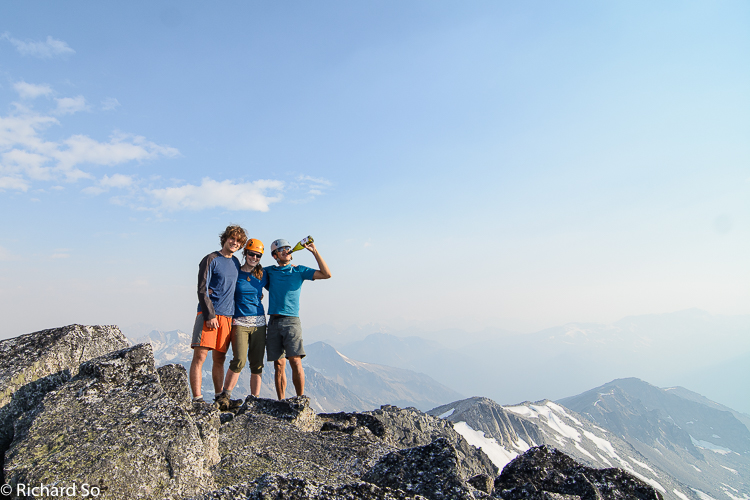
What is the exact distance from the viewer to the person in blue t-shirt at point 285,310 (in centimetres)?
1155

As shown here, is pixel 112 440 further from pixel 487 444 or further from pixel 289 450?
pixel 487 444

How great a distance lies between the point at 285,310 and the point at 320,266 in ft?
5.74

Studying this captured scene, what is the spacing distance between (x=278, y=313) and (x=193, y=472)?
6496mm

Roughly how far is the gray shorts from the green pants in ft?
0.77

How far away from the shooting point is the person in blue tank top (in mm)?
10992

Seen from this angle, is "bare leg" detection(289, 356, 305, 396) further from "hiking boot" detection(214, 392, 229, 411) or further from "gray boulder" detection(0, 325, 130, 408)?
"gray boulder" detection(0, 325, 130, 408)

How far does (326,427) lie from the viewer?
9320 mm

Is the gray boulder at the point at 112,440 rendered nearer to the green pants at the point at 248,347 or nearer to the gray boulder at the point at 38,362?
the gray boulder at the point at 38,362

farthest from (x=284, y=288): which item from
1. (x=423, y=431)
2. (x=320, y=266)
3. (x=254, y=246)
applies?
(x=423, y=431)

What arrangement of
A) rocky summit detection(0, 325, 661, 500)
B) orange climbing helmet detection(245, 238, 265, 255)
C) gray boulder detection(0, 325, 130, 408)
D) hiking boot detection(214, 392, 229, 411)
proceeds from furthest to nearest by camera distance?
orange climbing helmet detection(245, 238, 265, 255), hiking boot detection(214, 392, 229, 411), gray boulder detection(0, 325, 130, 408), rocky summit detection(0, 325, 661, 500)

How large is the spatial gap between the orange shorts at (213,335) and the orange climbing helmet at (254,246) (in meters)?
2.07

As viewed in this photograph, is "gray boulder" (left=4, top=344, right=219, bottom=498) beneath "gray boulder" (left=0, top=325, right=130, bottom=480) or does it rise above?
beneath

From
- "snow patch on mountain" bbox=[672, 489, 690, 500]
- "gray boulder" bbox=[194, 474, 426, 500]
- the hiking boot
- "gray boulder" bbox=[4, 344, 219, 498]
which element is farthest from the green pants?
"snow patch on mountain" bbox=[672, 489, 690, 500]

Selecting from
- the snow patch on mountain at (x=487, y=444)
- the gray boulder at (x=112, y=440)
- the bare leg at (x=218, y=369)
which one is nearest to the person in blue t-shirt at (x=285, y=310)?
the bare leg at (x=218, y=369)
